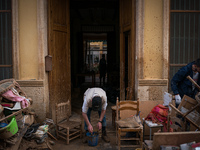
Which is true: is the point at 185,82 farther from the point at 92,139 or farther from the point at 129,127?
the point at 92,139

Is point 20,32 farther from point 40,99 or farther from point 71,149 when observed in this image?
point 71,149

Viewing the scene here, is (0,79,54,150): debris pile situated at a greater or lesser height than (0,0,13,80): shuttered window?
lesser

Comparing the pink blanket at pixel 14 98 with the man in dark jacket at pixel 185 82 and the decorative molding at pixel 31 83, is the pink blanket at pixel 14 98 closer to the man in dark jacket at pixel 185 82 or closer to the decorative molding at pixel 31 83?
the decorative molding at pixel 31 83

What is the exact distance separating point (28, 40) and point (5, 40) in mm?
717

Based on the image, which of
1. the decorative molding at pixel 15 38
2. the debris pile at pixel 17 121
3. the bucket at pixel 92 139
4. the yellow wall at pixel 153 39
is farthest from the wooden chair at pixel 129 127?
the decorative molding at pixel 15 38

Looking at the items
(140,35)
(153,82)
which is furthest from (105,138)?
(140,35)

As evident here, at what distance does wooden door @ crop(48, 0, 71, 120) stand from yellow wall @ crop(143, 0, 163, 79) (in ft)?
8.01

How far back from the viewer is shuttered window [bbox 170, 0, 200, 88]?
5.82 meters

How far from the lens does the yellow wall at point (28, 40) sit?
18.7ft

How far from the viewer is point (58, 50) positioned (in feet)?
20.5

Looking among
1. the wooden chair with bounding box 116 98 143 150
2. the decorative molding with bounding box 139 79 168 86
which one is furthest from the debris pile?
the decorative molding with bounding box 139 79 168 86

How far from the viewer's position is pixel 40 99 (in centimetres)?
578

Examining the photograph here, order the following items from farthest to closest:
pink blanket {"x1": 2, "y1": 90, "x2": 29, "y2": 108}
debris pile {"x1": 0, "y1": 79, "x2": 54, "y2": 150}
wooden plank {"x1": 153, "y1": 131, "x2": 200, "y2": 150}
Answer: pink blanket {"x1": 2, "y1": 90, "x2": 29, "y2": 108}
debris pile {"x1": 0, "y1": 79, "x2": 54, "y2": 150}
wooden plank {"x1": 153, "y1": 131, "x2": 200, "y2": 150}

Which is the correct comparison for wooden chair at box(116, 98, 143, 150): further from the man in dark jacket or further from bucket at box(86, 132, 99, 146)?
the man in dark jacket
